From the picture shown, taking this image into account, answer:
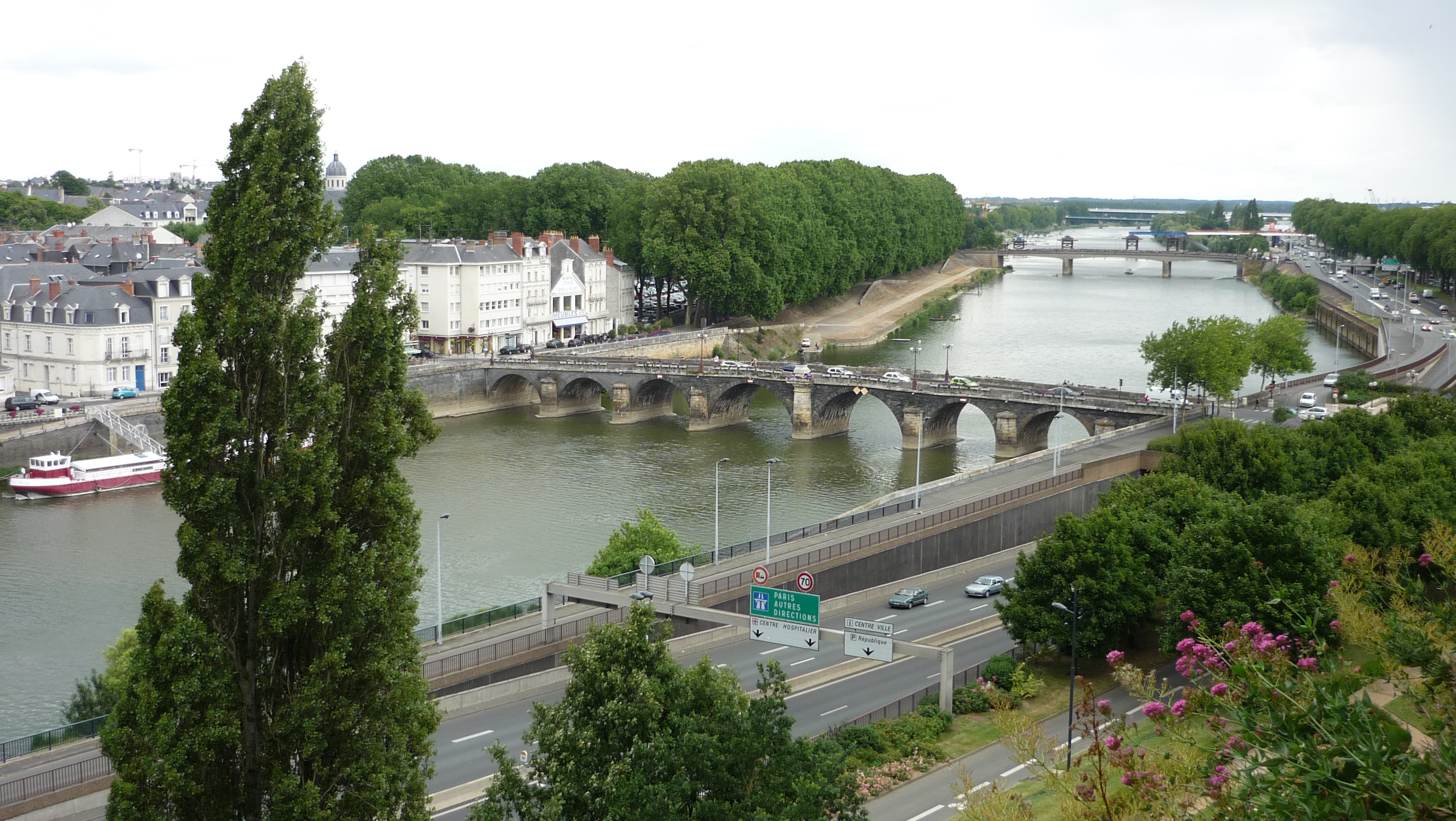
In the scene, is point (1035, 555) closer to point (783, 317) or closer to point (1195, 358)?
point (1195, 358)

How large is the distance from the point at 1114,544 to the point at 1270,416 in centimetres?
3410

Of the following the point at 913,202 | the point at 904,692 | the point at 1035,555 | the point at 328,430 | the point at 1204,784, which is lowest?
the point at 904,692

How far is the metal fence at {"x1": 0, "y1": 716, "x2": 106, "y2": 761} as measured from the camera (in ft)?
87.0

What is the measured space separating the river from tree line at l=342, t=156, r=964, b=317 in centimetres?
1015

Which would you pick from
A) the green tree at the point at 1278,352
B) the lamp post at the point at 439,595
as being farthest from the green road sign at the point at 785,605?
the green tree at the point at 1278,352

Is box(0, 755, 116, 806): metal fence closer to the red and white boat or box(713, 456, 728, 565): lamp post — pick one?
box(713, 456, 728, 565): lamp post

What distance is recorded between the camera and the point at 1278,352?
76312mm

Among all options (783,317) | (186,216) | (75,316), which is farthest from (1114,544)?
(186,216)

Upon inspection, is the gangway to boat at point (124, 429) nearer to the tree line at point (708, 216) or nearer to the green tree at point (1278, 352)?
the tree line at point (708, 216)

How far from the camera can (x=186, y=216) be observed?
15388 cm

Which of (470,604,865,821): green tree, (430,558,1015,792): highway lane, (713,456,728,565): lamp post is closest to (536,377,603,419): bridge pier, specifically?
(713,456,728,565): lamp post

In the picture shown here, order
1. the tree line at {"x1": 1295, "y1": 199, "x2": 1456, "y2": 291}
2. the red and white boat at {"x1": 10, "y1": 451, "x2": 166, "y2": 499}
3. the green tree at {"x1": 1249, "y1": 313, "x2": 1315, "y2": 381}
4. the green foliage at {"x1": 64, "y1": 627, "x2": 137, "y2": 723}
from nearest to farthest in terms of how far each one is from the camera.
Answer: the green foliage at {"x1": 64, "y1": 627, "x2": 137, "y2": 723} → the red and white boat at {"x1": 10, "y1": 451, "x2": 166, "y2": 499} → the green tree at {"x1": 1249, "y1": 313, "x2": 1315, "y2": 381} → the tree line at {"x1": 1295, "y1": 199, "x2": 1456, "y2": 291}

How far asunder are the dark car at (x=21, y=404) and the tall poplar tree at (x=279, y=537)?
2249 inches

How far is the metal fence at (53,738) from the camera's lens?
2652 centimetres
